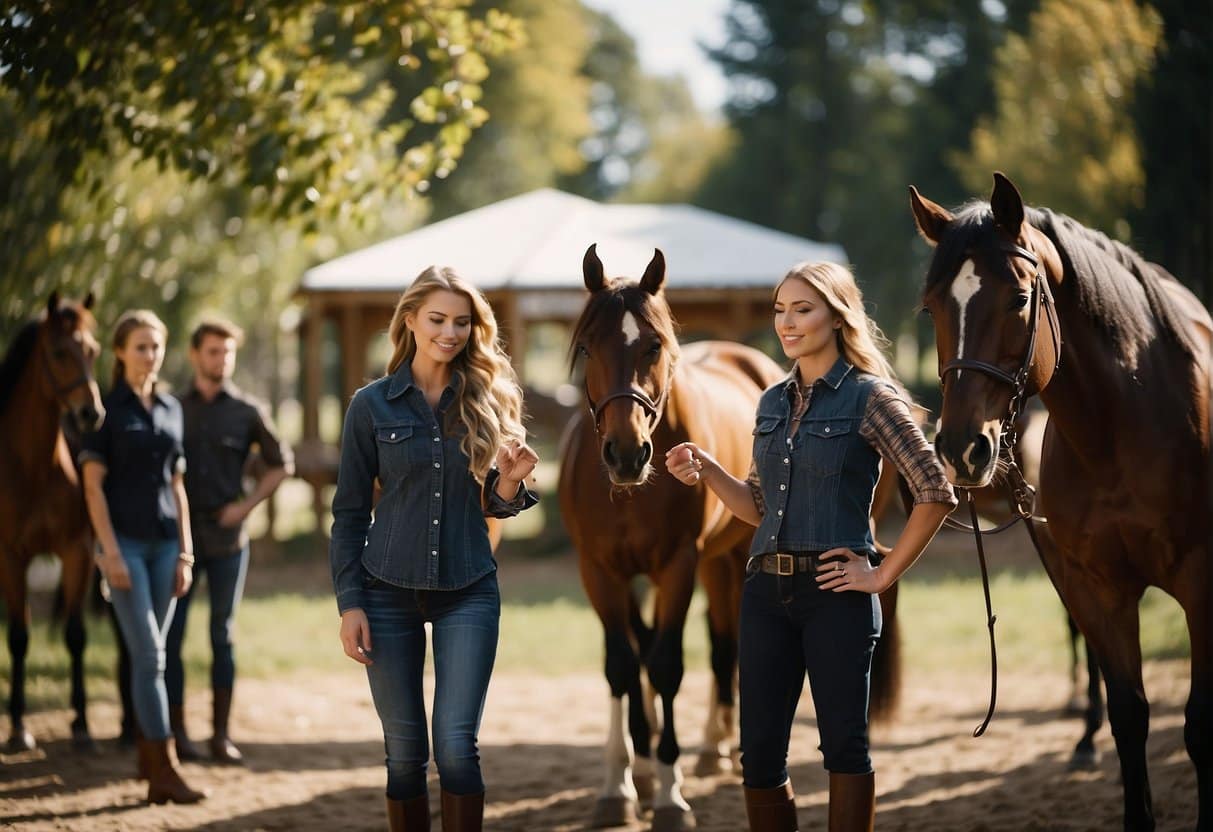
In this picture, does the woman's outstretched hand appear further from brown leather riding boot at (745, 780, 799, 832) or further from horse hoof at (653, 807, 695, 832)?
horse hoof at (653, 807, 695, 832)

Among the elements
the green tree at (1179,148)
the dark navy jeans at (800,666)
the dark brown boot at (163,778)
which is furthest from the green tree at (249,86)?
the green tree at (1179,148)

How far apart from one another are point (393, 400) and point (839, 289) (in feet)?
4.33

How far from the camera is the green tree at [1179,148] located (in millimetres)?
14086

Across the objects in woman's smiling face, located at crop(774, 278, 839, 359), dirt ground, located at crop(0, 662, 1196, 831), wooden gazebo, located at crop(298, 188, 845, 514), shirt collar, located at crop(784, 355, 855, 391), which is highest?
wooden gazebo, located at crop(298, 188, 845, 514)

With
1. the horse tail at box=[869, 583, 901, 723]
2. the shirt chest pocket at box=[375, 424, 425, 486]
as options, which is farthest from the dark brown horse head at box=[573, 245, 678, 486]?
the horse tail at box=[869, 583, 901, 723]

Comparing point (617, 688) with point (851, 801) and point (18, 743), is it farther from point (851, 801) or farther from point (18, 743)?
point (18, 743)

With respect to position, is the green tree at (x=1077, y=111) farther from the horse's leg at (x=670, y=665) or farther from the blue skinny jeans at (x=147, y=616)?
the blue skinny jeans at (x=147, y=616)

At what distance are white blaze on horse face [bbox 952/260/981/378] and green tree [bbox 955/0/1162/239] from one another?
13.7m

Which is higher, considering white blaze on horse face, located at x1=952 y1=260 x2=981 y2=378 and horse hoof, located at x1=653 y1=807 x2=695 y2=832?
white blaze on horse face, located at x1=952 y1=260 x2=981 y2=378

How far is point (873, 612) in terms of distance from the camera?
10.8 ft

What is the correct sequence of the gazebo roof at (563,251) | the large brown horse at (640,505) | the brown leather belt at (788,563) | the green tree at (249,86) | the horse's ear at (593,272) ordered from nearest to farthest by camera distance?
the brown leather belt at (788,563) → the large brown horse at (640,505) → the horse's ear at (593,272) → the green tree at (249,86) → the gazebo roof at (563,251)

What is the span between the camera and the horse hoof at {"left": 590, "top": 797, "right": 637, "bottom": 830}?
524cm

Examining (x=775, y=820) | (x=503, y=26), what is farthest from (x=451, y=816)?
(x=503, y=26)

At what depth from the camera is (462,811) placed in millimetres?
3428
